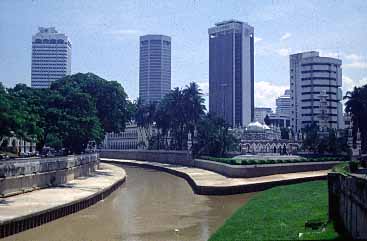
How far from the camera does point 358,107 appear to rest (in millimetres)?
88500

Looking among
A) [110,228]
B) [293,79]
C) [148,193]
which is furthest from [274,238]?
[293,79]

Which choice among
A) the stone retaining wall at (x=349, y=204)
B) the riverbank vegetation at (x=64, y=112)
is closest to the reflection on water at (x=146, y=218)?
the stone retaining wall at (x=349, y=204)

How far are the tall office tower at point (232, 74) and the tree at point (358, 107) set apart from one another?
9665 centimetres

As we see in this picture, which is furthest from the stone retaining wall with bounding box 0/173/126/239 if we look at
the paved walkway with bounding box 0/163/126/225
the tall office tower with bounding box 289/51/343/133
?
the tall office tower with bounding box 289/51/343/133

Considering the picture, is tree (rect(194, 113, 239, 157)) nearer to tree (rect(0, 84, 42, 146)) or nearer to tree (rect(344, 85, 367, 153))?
tree (rect(344, 85, 367, 153))

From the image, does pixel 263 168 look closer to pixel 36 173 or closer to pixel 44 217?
pixel 36 173

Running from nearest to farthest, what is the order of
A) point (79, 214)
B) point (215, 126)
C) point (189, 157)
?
point (79, 214) → point (189, 157) → point (215, 126)

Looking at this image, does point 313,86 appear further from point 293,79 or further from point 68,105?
point 68,105

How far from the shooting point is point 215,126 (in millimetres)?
97000

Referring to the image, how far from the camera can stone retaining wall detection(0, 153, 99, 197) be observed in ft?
127

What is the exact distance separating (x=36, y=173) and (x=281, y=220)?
2574 centimetres

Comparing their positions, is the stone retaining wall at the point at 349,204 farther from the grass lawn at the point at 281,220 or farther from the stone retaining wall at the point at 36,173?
the stone retaining wall at the point at 36,173

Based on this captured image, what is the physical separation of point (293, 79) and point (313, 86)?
16631 millimetres

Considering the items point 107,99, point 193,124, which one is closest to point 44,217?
point 107,99
